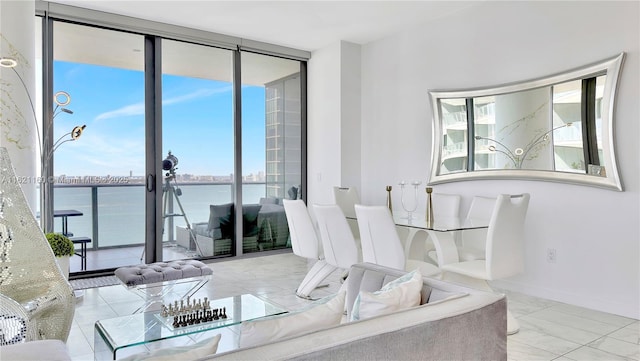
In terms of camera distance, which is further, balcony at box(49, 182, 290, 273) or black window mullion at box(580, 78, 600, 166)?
balcony at box(49, 182, 290, 273)

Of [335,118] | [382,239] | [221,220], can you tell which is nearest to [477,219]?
[382,239]

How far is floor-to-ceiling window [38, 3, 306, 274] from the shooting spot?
467 cm

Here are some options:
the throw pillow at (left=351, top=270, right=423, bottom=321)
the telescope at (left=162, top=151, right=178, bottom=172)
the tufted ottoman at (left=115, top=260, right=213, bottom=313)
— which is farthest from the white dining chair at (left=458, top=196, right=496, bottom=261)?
the telescope at (left=162, top=151, right=178, bottom=172)

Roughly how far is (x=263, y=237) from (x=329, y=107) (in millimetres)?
1992

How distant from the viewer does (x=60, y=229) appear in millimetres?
4586

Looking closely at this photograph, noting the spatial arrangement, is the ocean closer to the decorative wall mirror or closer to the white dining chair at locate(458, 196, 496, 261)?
the decorative wall mirror

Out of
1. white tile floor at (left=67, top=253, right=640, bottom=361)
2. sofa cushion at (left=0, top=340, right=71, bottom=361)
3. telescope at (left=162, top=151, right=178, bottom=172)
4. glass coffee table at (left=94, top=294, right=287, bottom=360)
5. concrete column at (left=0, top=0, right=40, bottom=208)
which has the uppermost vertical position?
concrete column at (left=0, top=0, right=40, bottom=208)

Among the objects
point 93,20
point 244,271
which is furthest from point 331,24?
point 244,271

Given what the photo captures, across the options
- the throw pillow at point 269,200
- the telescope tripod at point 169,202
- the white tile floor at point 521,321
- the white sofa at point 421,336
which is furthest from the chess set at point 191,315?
the throw pillow at point 269,200

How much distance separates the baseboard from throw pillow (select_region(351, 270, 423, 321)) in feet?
8.71

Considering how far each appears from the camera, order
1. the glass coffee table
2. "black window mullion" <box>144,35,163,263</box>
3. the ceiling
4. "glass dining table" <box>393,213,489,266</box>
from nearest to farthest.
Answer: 1. the glass coffee table
2. "glass dining table" <box>393,213,489,266</box>
3. the ceiling
4. "black window mullion" <box>144,35,163,263</box>

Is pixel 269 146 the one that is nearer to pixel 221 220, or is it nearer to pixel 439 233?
pixel 221 220

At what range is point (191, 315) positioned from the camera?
96.7 inches

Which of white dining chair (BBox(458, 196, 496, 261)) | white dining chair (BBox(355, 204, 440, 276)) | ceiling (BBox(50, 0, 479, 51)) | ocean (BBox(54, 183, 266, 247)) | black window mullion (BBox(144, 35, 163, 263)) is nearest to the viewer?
white dining chair (BBox(355, 204, 440, 276))
